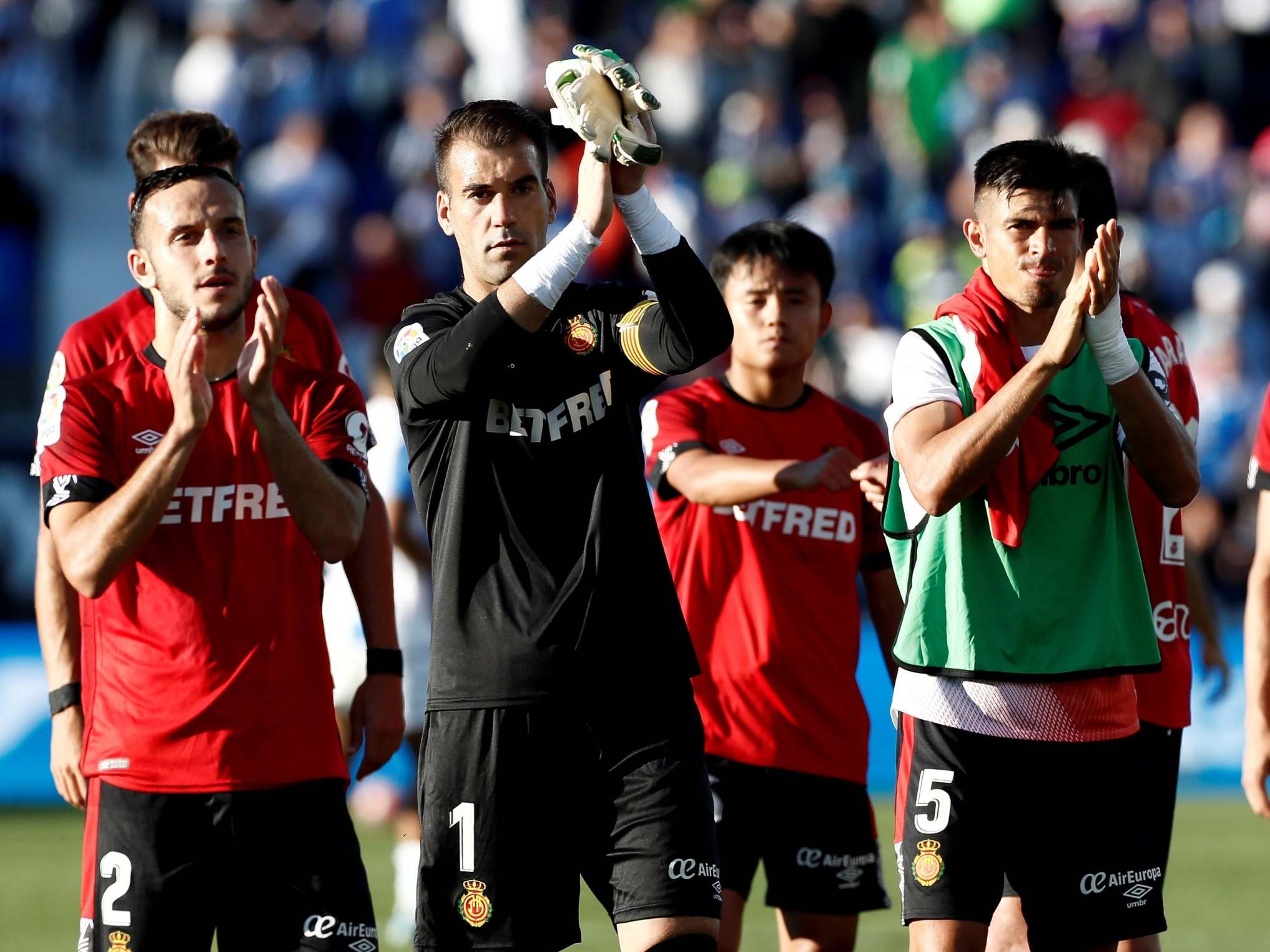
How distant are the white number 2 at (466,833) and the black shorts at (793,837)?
1.59 m

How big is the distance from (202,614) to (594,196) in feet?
4.56

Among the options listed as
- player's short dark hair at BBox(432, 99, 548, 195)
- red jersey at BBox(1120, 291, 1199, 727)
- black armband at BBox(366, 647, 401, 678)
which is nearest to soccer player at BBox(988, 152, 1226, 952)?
red jersey at BBox(1120, 291, 1199, 727)

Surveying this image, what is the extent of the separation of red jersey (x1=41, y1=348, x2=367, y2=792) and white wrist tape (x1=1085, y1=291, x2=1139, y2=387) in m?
1.80

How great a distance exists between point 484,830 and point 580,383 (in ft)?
3.51

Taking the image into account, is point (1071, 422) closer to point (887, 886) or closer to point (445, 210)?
point (445, 210)

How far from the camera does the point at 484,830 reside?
188 inches

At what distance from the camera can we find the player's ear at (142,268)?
16.5 feet

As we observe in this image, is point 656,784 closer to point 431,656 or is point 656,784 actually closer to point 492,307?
point 431,656

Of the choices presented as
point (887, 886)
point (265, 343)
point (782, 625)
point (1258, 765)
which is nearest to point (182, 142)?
point (265, 343)

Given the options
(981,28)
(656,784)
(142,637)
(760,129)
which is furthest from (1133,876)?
(981,28)

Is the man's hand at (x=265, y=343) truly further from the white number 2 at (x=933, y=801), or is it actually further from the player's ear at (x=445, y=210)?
the white number 2 at (x=933, y=801)

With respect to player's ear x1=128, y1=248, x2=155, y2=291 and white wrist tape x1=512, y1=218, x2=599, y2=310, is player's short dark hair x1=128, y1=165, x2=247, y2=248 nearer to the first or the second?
player's ear x1=128, y1=248, x2=155, y2=291

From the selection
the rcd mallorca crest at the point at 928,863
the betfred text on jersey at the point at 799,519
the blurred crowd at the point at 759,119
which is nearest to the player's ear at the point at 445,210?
the betfred text on jersey at the point at 799,519

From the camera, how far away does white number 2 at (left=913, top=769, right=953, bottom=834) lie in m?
4.94
